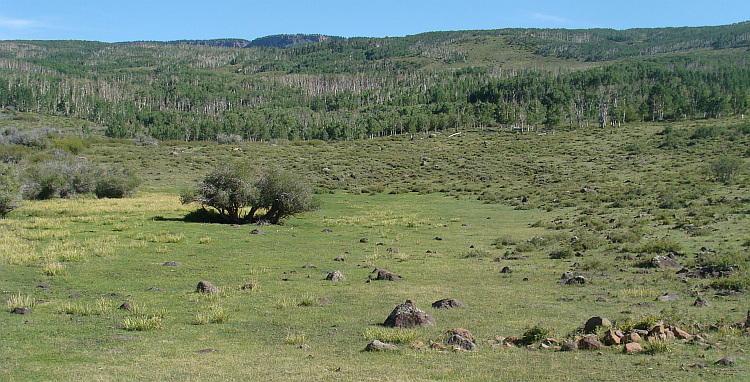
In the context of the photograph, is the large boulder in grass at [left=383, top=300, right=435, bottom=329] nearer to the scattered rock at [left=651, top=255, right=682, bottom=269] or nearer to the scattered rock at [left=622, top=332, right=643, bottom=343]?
the scattered rock at [left=622, top=332, right=643, bottom=343]

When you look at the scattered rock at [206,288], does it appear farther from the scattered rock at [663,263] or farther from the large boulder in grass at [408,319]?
the scattered rock at [663,263]

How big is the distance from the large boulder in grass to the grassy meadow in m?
0.29

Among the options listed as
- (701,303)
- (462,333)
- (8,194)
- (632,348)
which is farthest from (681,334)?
(8,194)

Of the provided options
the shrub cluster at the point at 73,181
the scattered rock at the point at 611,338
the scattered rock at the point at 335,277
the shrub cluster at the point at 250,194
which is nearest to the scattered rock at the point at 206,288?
the scattered rock at the point at 335,277

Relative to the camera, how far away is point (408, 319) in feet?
38.7

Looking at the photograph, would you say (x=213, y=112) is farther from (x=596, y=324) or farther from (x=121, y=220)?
(x=596, y=324)

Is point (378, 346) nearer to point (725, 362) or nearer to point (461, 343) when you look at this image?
point (461, 343)

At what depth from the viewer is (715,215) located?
29281 mm

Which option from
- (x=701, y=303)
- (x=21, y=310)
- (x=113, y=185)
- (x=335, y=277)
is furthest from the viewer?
(x=113, y=185)

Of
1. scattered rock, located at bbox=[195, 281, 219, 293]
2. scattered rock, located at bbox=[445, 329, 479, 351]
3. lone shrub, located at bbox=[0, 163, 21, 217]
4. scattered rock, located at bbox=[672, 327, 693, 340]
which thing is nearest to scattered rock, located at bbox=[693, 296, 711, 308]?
scattered rock, located at bbox=[672, 327, 693, 340]

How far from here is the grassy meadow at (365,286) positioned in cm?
902

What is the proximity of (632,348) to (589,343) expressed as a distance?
717 mm

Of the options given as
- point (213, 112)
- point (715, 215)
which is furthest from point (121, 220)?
point (213, 112)

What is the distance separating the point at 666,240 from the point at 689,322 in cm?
1401
